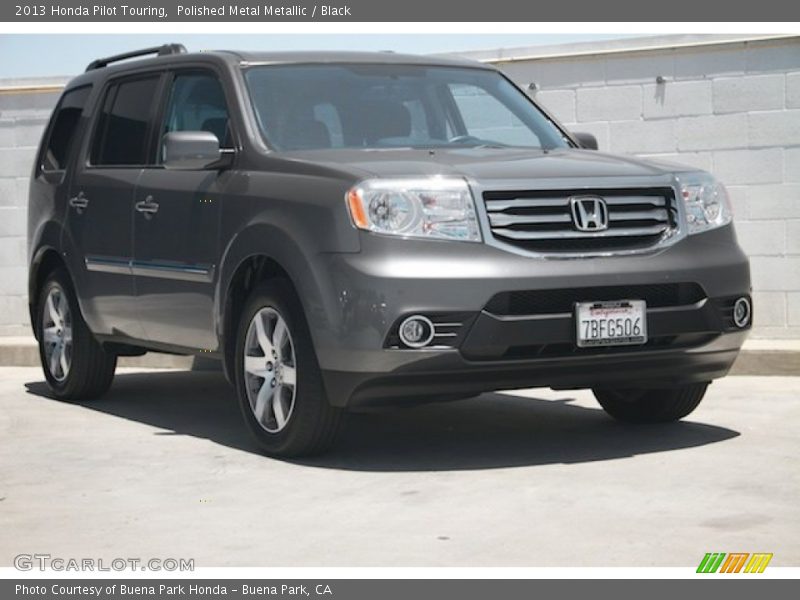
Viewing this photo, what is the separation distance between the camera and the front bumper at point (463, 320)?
716 centimetres

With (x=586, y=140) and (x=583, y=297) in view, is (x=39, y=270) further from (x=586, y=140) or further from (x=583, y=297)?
(x=583, y=297)

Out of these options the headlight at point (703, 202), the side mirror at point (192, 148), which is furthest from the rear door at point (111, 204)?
the headlight at point (703, 202)

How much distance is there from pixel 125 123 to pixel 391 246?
2.97 metres

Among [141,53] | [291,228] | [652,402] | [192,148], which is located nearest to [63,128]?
[141,53]

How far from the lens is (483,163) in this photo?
7.66 meters

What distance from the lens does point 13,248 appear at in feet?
46.8

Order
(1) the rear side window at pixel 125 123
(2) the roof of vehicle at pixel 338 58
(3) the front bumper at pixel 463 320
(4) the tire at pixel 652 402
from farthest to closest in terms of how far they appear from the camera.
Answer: (1) the rear side window at pixel 125 123 → (2) the roof of vehicle at pixel 338 58 → (4) the tire at pixel 652 402 → (3) the front bumper at pixel 463 320

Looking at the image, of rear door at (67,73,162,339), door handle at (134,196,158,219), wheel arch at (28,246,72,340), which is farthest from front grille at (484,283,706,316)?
wheel arch at (28,246,72,340)

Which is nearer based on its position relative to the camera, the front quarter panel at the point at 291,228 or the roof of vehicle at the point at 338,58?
the front quarter panel at the point at 291,228

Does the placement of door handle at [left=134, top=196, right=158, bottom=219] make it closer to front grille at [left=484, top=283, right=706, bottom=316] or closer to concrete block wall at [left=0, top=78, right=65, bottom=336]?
front grille at [left=484, top=283, right=706, bottom=316]

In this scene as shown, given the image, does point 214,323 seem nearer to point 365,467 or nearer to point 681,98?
point 365,467

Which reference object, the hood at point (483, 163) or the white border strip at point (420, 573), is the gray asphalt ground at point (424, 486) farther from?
the hood at point (483, 163)

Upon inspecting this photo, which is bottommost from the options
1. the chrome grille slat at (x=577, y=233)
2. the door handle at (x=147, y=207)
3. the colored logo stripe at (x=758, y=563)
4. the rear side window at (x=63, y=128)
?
the colored logo stripe at (x=758, y=563)

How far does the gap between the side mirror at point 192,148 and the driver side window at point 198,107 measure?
22 cm
